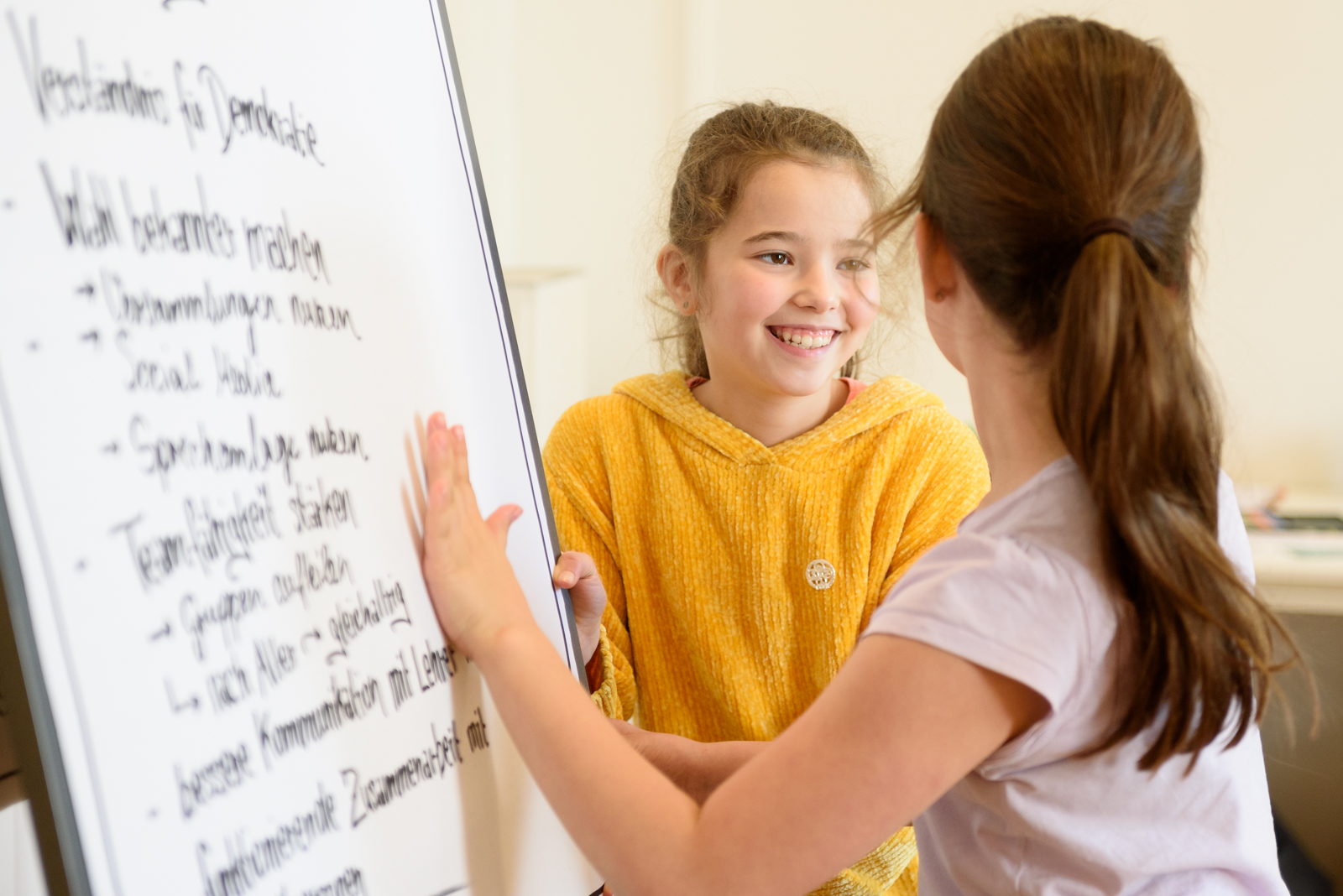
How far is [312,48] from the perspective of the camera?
0.66 m

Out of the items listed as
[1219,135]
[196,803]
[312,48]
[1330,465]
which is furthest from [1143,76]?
[1330,465]

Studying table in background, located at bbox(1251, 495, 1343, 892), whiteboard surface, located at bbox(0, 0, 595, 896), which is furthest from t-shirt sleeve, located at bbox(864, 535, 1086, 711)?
table in background, located at bbox(1251, 495, 1343, 892)

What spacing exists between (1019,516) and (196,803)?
1.72 ft

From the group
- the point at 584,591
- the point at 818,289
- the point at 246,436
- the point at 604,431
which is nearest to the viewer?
the point at 246,436

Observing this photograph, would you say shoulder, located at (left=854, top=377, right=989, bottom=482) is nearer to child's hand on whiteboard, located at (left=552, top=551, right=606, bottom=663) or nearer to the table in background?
child's hand on whiteboard, located at (left=552, top=551, right=606, bottom=663)

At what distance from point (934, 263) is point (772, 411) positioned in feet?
1.56

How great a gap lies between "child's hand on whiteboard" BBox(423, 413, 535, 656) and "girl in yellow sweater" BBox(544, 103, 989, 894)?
1.18 feet

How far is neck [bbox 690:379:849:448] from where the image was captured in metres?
1.22

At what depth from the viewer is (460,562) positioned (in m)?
0.72

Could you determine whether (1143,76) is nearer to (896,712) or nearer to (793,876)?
(896,712)

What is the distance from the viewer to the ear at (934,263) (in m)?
0.75

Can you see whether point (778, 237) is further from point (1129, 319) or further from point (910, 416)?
point (1129, 319)

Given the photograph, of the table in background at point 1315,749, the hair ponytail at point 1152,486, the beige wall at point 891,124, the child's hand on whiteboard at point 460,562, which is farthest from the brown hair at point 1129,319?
the table in background at point 1315,749

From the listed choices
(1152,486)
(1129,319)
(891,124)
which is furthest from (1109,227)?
(891,124)
